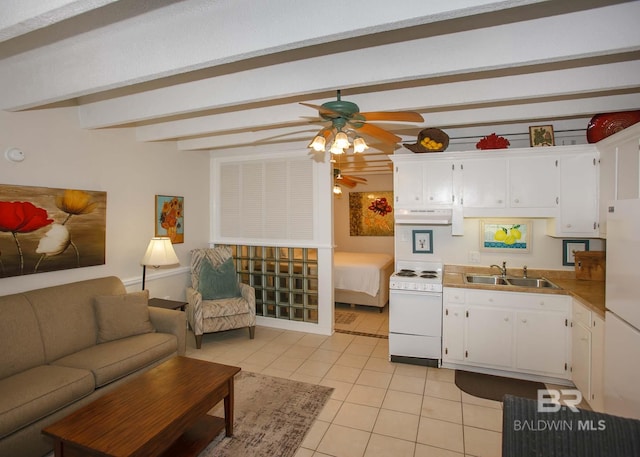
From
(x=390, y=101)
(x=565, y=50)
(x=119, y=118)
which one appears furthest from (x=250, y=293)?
(x=565, y=50)

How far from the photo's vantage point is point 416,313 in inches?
137

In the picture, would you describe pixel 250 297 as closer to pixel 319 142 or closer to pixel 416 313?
pixel 416 313

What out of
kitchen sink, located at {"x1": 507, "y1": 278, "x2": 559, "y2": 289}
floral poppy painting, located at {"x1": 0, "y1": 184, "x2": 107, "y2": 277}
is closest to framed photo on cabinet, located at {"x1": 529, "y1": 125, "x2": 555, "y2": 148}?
kitchen sink, located at {"x1": 507, "y1": 278, "x2": 559, "y2": 289}

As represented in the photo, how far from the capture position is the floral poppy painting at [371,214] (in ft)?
25.1

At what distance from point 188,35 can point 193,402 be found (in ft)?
6.88

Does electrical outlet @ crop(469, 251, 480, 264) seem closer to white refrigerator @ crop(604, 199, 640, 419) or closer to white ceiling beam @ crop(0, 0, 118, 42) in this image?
white refrigerator @ crop(604, 199, 640, 419)

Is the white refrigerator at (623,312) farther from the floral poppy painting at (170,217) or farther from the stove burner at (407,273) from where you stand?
the floral poppy painting at (170,217)

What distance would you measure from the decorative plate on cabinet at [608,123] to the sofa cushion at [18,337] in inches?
198

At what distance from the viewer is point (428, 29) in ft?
6.14

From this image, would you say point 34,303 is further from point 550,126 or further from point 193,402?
point 550,126

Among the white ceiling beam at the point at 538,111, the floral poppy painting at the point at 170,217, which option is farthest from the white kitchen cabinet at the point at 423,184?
the floral poppy painting at the point at 170,217

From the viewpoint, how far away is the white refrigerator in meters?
1.79

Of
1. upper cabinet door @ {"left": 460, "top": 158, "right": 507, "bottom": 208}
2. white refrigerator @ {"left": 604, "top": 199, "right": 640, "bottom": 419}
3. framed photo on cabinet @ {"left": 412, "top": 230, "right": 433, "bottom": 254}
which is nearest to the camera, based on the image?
white refrigerator @ {"left": 604, "top": 199, "right": 640, "bottom": 419}

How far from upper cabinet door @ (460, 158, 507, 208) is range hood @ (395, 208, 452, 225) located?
0.73ft
